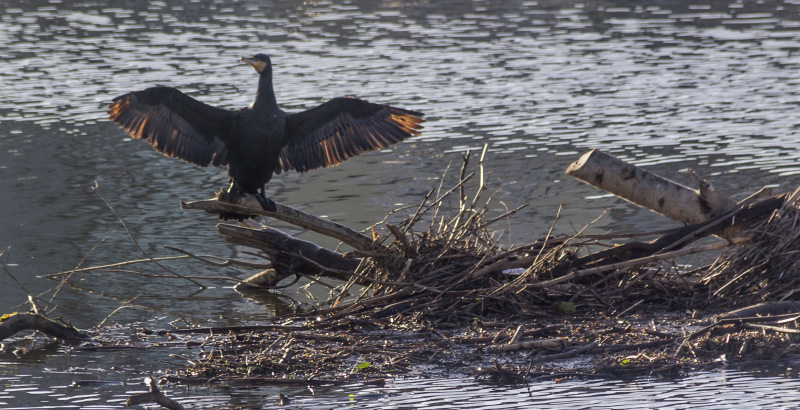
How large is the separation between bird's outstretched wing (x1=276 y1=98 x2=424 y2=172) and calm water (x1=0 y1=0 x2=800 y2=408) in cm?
108

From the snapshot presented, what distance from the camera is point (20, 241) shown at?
8984 millimetres

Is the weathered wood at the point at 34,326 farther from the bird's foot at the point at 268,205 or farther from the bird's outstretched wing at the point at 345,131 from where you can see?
the bird's outstretched wing at the point at 345,131

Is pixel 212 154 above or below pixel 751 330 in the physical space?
above

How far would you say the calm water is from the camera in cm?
577

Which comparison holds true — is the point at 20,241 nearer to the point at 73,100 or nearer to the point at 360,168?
the point at 360,168

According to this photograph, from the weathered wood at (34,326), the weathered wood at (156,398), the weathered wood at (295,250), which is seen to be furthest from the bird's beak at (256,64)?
the weathered wood at (156,398)

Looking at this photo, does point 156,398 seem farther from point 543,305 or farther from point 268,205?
point 543,305

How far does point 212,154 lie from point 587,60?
1189 cm

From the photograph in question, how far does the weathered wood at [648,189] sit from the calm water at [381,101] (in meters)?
1.62

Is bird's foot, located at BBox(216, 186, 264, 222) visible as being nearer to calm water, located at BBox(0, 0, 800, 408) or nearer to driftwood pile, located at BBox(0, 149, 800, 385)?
driftwood pile, located at BBox(0, 149, 800, 385)

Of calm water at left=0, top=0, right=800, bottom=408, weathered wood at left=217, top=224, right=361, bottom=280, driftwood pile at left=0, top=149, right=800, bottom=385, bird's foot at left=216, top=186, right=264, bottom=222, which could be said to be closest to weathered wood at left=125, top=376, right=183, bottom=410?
calm water at left=0, top=0, right=800, bottom=408

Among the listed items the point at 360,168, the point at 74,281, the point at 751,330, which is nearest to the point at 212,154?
the point at 74,281

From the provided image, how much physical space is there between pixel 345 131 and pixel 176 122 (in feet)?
3.51

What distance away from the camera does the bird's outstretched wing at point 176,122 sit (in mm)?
6711
